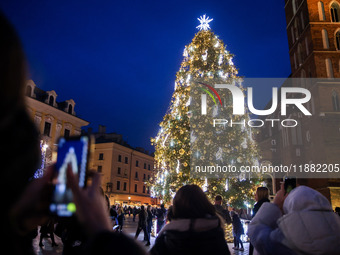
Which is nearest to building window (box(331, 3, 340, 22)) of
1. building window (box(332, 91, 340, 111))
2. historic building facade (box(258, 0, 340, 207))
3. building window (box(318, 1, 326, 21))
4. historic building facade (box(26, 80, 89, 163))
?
historic building facade (box(258, 0, 340, 207))

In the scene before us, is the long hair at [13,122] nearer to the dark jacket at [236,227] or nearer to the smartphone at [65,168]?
the smartphone at [65,168]

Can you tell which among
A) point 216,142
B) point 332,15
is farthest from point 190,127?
point 332,15

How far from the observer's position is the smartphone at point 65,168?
2.86 ft

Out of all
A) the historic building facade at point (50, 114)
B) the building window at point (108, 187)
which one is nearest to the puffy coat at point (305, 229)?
the historic building facade at point (50, 114)

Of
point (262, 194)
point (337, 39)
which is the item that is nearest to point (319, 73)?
point (337, 39)

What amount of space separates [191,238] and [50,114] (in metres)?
37.8

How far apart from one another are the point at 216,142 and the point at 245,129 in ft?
6.59

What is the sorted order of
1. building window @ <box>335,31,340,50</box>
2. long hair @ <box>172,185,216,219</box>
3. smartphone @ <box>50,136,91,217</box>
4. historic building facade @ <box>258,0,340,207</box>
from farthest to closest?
1. building window @ <box>335,31,340,50</box>
2. historic building facade @ <box>258,0,340,207</box>
3. long hair @ <box>172,185,216,219</box>
4. smartphone @ <box>50,136,91,217</box>

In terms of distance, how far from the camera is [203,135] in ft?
51.4

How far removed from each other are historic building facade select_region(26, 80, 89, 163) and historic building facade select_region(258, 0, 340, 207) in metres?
28.3

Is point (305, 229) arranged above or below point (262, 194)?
below

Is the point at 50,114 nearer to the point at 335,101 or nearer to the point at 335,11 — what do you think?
the point at 335,101

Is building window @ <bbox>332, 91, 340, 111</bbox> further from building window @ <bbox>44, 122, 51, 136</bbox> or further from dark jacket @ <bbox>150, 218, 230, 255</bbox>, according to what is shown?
building window @ <bbox>44, 122, 51, 136</bbox>

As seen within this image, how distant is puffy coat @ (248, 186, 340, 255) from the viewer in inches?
87.6
